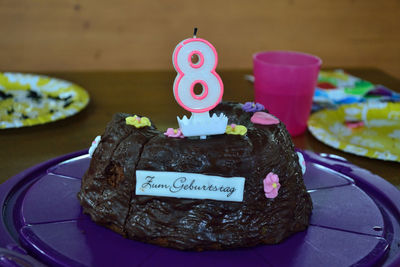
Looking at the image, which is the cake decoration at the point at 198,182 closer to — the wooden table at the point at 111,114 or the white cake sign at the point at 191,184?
the white cake sign at the point at 191,184

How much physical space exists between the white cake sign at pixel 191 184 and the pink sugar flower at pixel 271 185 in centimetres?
6

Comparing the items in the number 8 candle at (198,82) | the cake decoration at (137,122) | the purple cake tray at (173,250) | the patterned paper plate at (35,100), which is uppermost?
the number 8 candle at (198,82)

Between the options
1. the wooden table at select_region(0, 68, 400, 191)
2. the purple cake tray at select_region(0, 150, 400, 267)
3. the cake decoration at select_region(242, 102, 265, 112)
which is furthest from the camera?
the wooden table at select_region(0, 68, 400, 191)

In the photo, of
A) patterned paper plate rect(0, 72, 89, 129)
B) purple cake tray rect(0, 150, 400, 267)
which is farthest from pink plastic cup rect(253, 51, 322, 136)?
patterned paper plate rect(0, 72, 89, 129)

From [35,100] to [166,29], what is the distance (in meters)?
1.50

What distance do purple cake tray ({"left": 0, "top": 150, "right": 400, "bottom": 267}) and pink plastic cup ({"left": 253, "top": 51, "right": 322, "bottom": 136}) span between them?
0.36m

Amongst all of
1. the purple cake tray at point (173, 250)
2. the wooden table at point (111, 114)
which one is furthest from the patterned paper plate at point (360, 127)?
the purple cake tray at point (173, 250)

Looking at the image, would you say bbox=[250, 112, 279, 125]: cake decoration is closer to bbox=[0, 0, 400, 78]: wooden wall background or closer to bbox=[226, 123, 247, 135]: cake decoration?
bbox=[226, 123, 247, 135]: cake decoration

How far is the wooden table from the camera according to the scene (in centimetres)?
151

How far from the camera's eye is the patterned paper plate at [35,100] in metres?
1.76

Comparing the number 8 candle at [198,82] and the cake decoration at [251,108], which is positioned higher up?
the number 8 candle at [198,82]

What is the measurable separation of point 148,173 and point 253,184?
0.82ft

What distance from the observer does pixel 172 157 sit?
106 centimetres

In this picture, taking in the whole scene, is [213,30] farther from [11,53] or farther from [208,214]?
[208,214]
